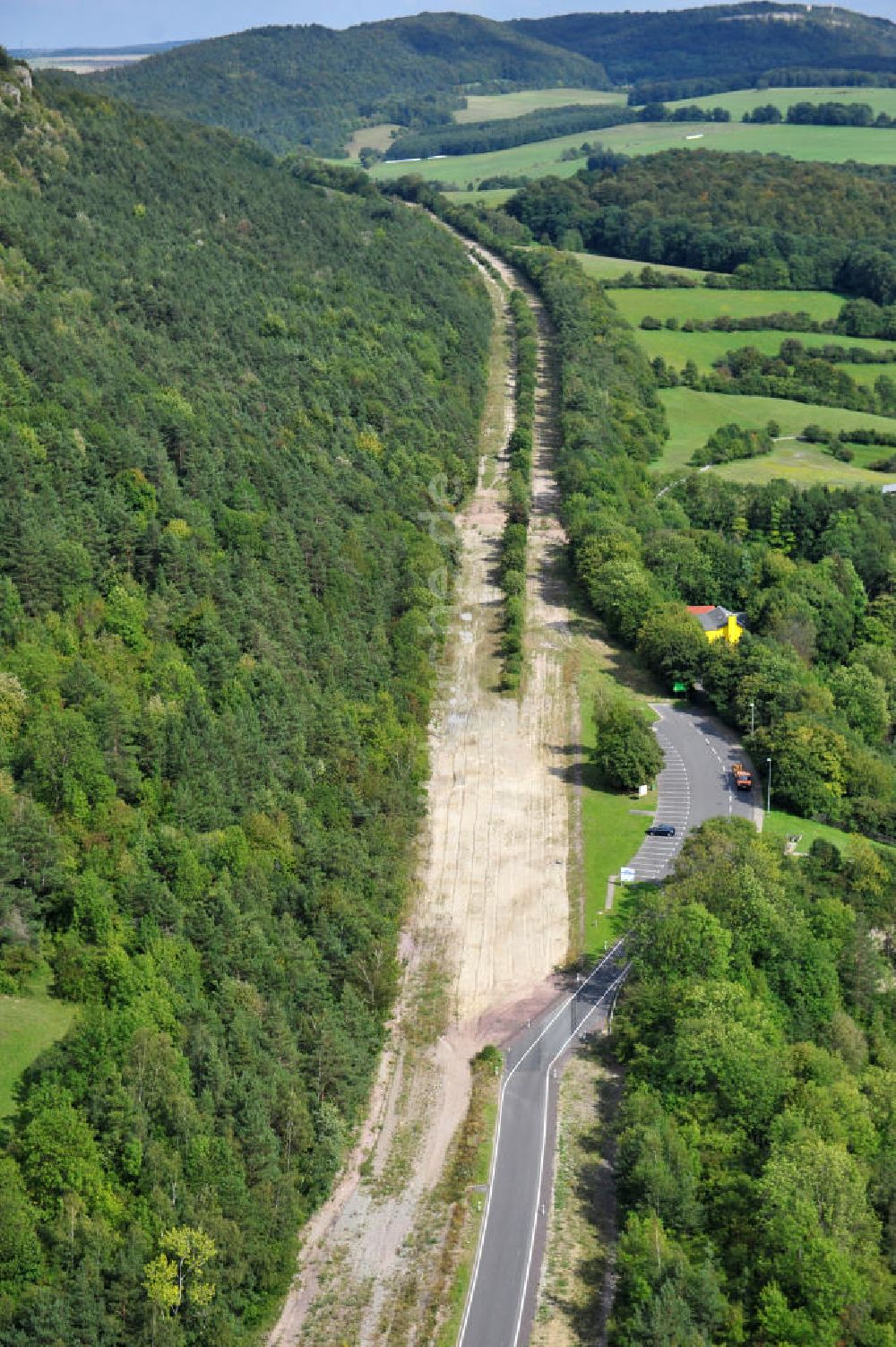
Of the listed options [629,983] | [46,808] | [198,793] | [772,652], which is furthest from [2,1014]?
[772,652]

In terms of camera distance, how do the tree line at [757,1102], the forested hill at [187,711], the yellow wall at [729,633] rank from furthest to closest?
the yellow wall at [729,633]
the forested hill at [187,711]
the tree line at [757,1102]

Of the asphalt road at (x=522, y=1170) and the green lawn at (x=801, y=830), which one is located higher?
the green lawn at (x=801, y=830)

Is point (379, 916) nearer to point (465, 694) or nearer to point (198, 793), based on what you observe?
point (198, 793)

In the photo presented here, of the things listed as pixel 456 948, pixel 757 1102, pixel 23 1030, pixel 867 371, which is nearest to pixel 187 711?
pixel 456 948

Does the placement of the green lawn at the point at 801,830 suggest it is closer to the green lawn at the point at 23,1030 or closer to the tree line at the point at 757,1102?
the tree line at the point at 757,1102

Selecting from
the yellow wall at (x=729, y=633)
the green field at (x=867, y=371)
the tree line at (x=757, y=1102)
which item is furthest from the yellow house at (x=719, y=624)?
the green field at (x=867, y=371)

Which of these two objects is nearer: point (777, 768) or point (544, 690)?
point (777, 768)
